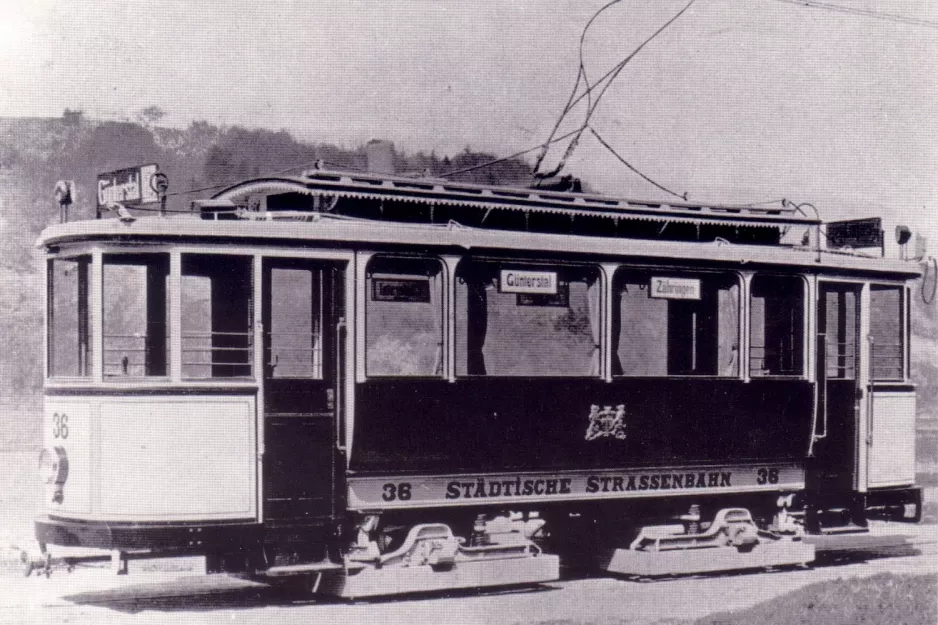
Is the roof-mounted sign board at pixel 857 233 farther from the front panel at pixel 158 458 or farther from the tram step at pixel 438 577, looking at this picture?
the front panel at pixel 158 458

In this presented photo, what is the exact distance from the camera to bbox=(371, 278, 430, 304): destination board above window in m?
11.4

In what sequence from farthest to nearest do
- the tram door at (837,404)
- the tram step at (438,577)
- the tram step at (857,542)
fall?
the tram step at (857,542)
the tram door at (837,404)
the tram step at (438,577)

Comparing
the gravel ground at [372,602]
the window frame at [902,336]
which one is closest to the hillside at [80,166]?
the window frame at [902,336]

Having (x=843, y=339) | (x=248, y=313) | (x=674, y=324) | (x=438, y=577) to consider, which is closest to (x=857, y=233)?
(x=843, y=339)

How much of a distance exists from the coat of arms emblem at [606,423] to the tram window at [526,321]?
38 cm

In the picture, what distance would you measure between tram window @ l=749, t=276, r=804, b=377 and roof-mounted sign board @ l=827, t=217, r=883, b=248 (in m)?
1.79

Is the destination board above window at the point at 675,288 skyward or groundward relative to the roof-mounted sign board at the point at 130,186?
groundward

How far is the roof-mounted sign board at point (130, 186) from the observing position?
11.0 metres

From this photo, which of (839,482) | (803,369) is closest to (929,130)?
(803,369)

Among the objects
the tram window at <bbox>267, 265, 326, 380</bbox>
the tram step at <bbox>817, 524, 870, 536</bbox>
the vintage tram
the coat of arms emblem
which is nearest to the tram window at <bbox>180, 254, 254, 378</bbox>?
the vintage tram

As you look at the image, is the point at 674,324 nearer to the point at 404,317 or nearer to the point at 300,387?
the point at 404,317

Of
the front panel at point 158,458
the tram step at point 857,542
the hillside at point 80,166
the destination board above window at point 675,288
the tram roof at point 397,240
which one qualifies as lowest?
the tram step at point 857,542

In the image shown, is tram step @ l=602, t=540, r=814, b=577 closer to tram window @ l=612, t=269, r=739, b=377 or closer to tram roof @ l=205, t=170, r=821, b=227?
tram window @ l=612, t=269, r=739, b=377

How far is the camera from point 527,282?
12.1 meters
